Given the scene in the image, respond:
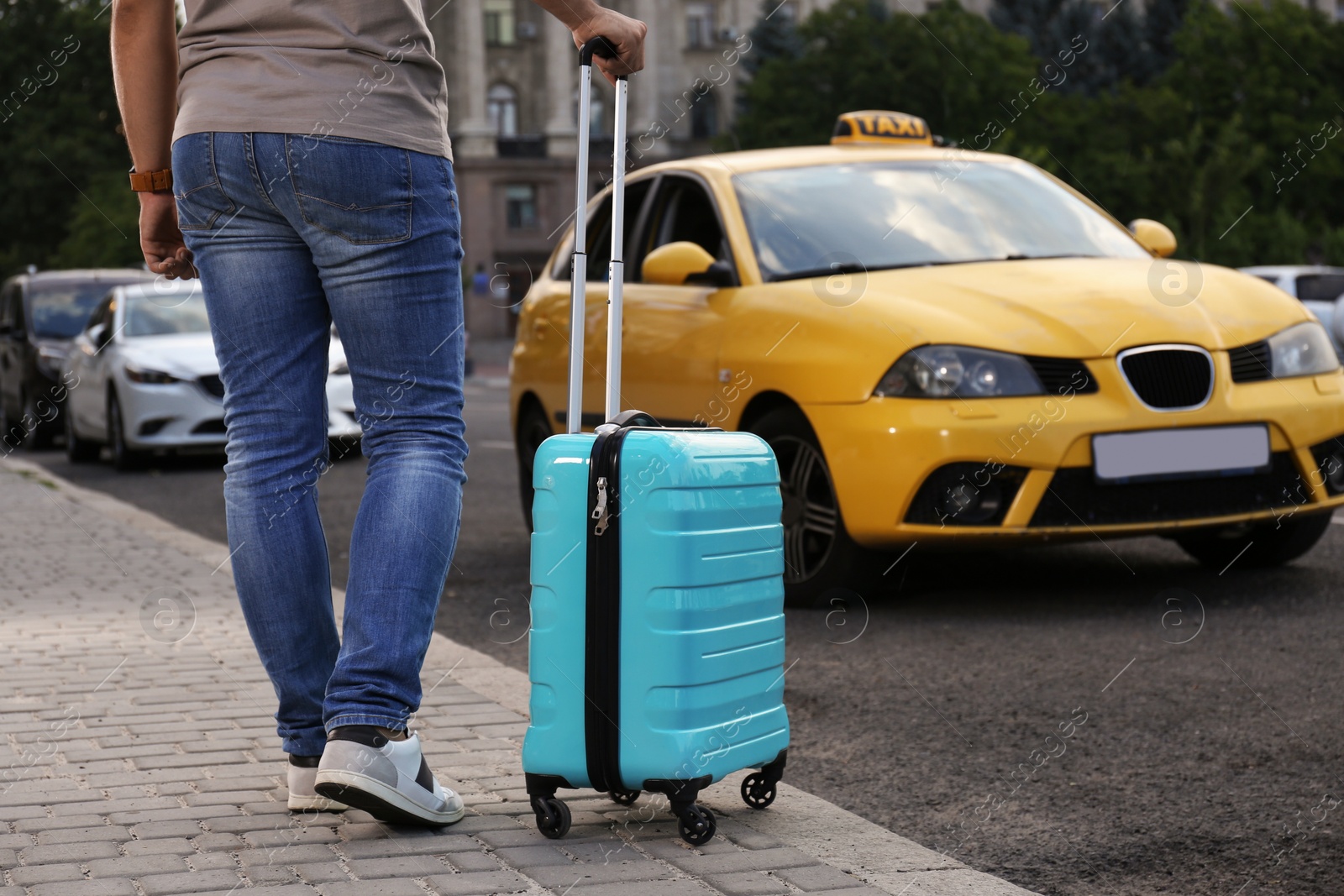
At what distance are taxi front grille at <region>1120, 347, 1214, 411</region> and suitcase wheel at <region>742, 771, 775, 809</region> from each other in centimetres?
275

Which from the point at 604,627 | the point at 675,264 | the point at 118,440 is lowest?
the point at 118,440

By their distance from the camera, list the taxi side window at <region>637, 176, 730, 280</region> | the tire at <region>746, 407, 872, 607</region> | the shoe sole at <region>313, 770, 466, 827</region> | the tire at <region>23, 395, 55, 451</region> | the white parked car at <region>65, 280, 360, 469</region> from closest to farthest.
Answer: the shoe sole at <region>313, 770, 466, 827</region>
the tire at <region>746, 407, 872, 607</region>
the taxi side window at <region>637, 176, 730, 280</region>
the white parked car at <region>65, 280, 360, 469</region>
the tire at <region>23, 395, 55, 451</region>

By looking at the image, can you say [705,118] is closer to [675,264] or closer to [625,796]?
[675,264]

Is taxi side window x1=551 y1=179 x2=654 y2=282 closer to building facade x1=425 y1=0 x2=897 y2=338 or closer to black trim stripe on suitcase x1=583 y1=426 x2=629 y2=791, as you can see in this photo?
black trim stripe on suitcase x1=583 y1=426 x2=629 y2=791

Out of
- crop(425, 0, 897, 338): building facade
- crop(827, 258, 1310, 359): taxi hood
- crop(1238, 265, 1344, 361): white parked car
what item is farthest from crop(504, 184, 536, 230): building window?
crop(827, 258, 1310, 359): taxi hood

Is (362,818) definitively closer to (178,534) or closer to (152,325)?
(178,534)

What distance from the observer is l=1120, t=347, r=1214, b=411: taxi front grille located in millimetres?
5594

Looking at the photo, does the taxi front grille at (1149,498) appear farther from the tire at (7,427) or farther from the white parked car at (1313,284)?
the white parked car at (1313,284)

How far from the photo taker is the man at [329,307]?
303cm

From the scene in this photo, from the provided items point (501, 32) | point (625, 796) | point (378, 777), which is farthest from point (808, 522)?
point (501, 32)

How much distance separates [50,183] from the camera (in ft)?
186

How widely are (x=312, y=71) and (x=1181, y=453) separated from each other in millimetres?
3409

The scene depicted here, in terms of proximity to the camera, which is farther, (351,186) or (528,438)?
(528,438)

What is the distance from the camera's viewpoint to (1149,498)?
5605mm
